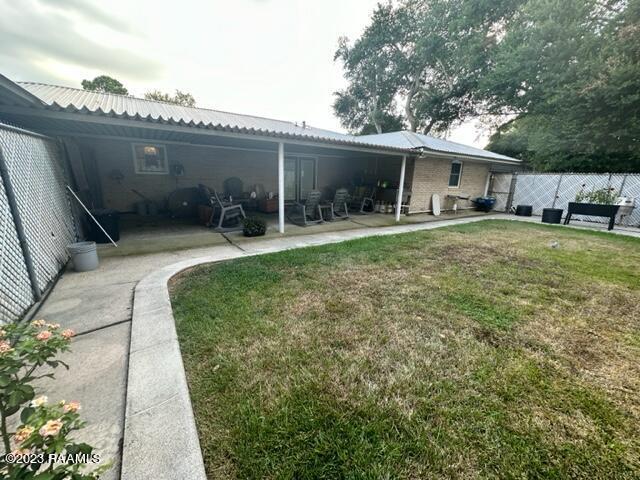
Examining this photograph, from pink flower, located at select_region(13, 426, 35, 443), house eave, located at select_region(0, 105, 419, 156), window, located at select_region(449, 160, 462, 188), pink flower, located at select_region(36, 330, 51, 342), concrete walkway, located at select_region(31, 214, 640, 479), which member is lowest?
concrete walkway, located at select_region(31, 214, 640, 479)

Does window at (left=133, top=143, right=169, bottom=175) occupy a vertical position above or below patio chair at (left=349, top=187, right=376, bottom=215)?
above

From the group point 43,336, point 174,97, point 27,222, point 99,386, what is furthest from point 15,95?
point 174,97

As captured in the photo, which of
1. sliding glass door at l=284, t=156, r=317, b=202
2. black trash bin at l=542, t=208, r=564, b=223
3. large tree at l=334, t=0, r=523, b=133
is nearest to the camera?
black trash bin at l=542, t=208, r=564, b=223

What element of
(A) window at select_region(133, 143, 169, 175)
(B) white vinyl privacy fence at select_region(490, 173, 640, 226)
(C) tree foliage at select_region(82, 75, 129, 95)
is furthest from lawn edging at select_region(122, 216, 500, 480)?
(C) tree foliage at select_region(82, 75, 129, 95)

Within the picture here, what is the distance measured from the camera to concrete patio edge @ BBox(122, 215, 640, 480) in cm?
132

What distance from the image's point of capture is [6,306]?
7.91 ft

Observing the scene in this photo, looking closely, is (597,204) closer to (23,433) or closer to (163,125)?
(163,125)

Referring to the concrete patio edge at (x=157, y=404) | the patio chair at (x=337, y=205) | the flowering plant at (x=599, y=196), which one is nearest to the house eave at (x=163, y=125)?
the patio chair at (x=337, y=205)

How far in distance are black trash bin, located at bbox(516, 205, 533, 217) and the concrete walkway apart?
1271 centimetres

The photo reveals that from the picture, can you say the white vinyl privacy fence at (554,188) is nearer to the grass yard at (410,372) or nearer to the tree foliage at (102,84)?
the grass yard at (410,372)

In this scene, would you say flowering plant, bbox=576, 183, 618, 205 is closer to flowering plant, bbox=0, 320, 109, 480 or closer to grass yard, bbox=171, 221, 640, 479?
grass yard, bbox=171, 221, 640, 479

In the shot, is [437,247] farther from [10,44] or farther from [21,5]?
[10,44]

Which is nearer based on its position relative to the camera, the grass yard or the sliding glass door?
the grass yard

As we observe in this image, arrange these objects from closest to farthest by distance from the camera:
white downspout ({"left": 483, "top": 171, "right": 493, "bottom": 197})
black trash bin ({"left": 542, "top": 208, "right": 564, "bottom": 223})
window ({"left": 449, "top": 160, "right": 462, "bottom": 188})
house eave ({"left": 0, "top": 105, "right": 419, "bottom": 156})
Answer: house eave ({"left": 0, "top": 105, "right": 419, "bottom": 156})
black trash bin ({"left": 542, "top": 208, "right": 564, "bottom": 223})
window ({"left": 449, "top": 160, "right": 462, "bottom": 188})
white downspout ({"left": 483, "top": 171, "right": 493, "bottom": 197})
